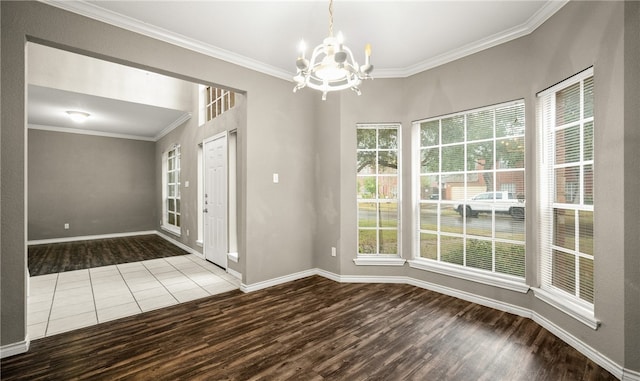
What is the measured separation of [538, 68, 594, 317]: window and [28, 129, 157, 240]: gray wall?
9056 millimetres

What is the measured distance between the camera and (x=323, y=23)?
8.89ft

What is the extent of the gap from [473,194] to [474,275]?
927mm

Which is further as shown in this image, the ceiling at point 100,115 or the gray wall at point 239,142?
the ceiling at point 100,115

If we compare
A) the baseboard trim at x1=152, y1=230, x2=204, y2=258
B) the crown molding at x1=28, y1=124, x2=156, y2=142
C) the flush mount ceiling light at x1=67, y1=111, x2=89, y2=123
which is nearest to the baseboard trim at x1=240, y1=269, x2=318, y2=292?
the baseboard trim at x1=152, y1=230, x2=204, y2=258

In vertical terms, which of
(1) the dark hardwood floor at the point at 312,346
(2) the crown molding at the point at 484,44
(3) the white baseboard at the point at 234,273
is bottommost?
(1) the dark hardwood floor at the point at 312,346

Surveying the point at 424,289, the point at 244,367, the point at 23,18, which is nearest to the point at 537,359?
the point at 424,289

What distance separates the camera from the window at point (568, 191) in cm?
225

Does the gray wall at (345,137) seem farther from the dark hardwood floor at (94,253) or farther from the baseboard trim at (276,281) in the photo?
the dark hardwood floor at (94,253)

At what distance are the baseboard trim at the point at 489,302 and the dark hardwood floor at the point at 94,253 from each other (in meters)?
3.00

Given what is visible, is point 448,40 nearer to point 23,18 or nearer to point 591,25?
point 591,25

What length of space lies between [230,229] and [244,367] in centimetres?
258

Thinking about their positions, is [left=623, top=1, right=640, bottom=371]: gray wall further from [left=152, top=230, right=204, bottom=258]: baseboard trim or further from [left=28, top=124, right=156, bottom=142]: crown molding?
[left=28, top=124, right=156, bottom=142]: crown molding

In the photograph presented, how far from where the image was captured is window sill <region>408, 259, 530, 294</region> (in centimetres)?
285

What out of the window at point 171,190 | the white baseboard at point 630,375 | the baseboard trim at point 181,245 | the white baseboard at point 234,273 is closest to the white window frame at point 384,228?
the white baseboard at point 234,273
